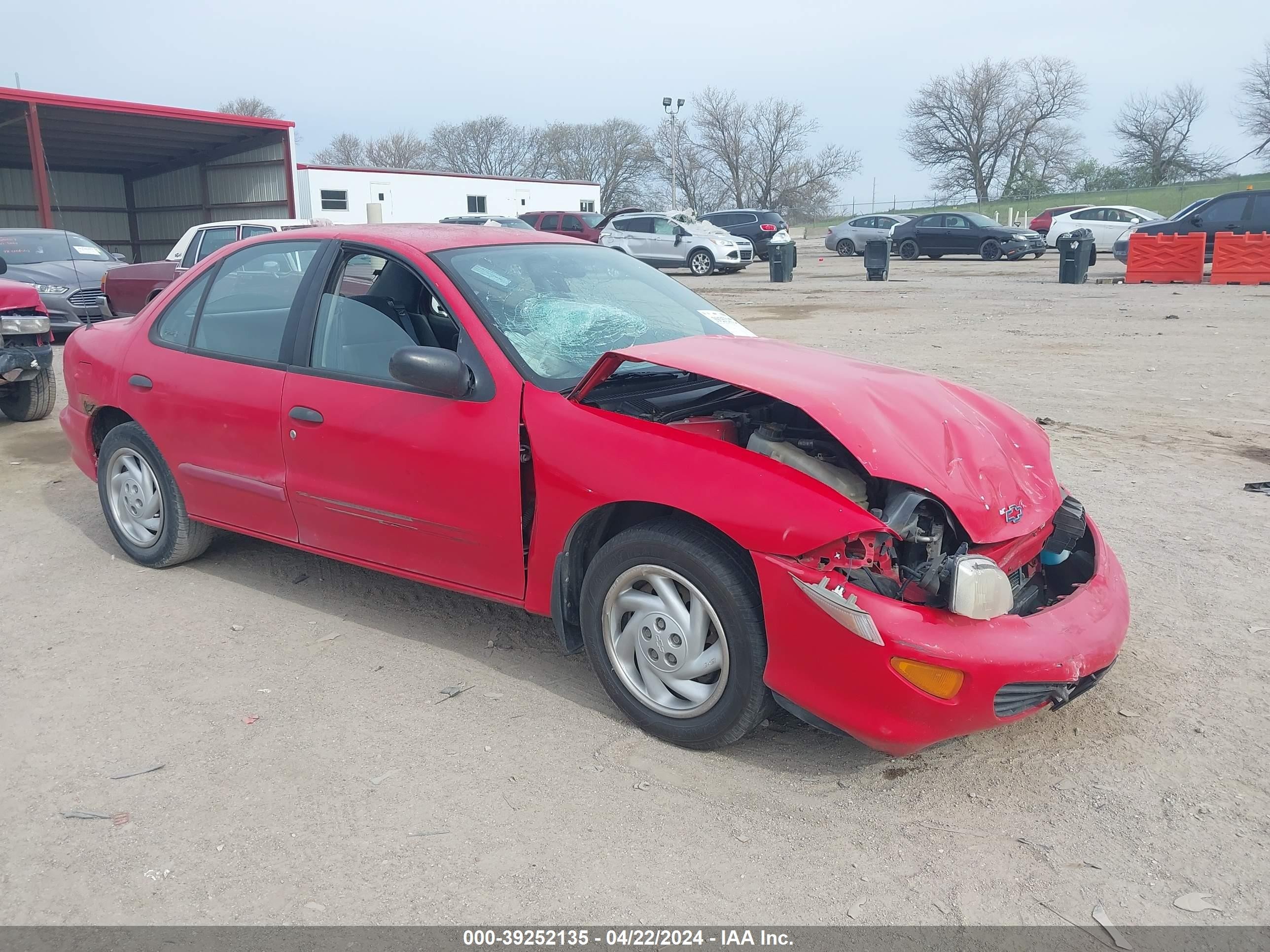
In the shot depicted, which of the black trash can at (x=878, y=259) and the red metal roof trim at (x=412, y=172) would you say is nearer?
the black trash can at (x=878, y=259)

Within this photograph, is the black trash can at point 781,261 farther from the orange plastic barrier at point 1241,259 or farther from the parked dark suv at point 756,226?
the orange plastic barrier at point 1241,259

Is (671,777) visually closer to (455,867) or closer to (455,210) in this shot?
(455,867)

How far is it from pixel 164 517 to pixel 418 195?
34.0m

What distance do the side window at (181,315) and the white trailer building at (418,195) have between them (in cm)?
2088

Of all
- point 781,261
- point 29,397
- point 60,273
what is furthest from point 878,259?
point 29,397

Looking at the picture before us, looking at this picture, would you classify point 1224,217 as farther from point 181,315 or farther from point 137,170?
point 137,170

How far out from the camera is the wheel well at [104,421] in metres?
5.11

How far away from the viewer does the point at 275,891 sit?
2.65m

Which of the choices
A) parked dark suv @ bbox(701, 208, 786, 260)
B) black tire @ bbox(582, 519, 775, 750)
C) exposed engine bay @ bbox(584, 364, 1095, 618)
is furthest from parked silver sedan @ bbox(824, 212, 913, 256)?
black tire @ bbox(582, 519, 775, 750)

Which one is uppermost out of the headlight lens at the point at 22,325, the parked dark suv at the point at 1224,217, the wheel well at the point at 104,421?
the parked dark suv at the point at 1224,217

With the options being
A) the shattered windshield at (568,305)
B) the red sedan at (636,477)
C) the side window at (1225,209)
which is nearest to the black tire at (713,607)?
the red sedan at (636,477)

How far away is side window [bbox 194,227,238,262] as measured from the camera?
1354cm

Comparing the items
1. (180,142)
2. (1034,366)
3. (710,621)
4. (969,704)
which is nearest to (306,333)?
(710,621)

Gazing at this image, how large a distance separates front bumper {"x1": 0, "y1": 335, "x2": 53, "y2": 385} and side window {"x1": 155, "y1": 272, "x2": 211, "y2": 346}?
13.3ft
